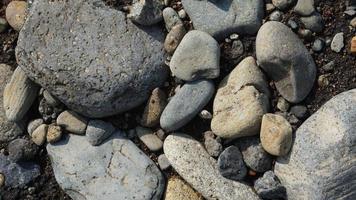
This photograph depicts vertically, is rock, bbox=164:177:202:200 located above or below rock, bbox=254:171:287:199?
below

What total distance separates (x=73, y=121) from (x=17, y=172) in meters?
0.42

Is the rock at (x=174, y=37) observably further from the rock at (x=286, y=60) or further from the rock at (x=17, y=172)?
the rock at (x=17, y=172)

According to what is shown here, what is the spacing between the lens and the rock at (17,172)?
2879mm

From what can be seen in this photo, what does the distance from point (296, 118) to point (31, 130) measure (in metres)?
1.35

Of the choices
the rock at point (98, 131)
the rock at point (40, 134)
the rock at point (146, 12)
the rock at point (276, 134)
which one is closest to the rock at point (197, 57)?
the rock at point (146, 12)

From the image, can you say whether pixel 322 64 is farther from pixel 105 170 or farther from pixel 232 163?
pixel 105 170

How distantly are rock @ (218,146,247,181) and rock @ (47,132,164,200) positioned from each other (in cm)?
35

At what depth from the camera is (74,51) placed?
2.63m

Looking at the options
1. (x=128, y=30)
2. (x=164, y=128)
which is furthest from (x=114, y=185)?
(x=128, y=30)

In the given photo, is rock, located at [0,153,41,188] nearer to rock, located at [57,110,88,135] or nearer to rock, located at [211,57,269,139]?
rock, located at [57,110,88,135]

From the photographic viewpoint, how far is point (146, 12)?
262cm

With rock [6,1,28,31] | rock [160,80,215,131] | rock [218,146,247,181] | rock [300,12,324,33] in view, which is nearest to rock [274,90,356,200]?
rock [218,146,247,181]

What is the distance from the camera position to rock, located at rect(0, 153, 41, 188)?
288cm

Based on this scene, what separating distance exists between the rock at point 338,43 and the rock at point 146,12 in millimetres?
822
